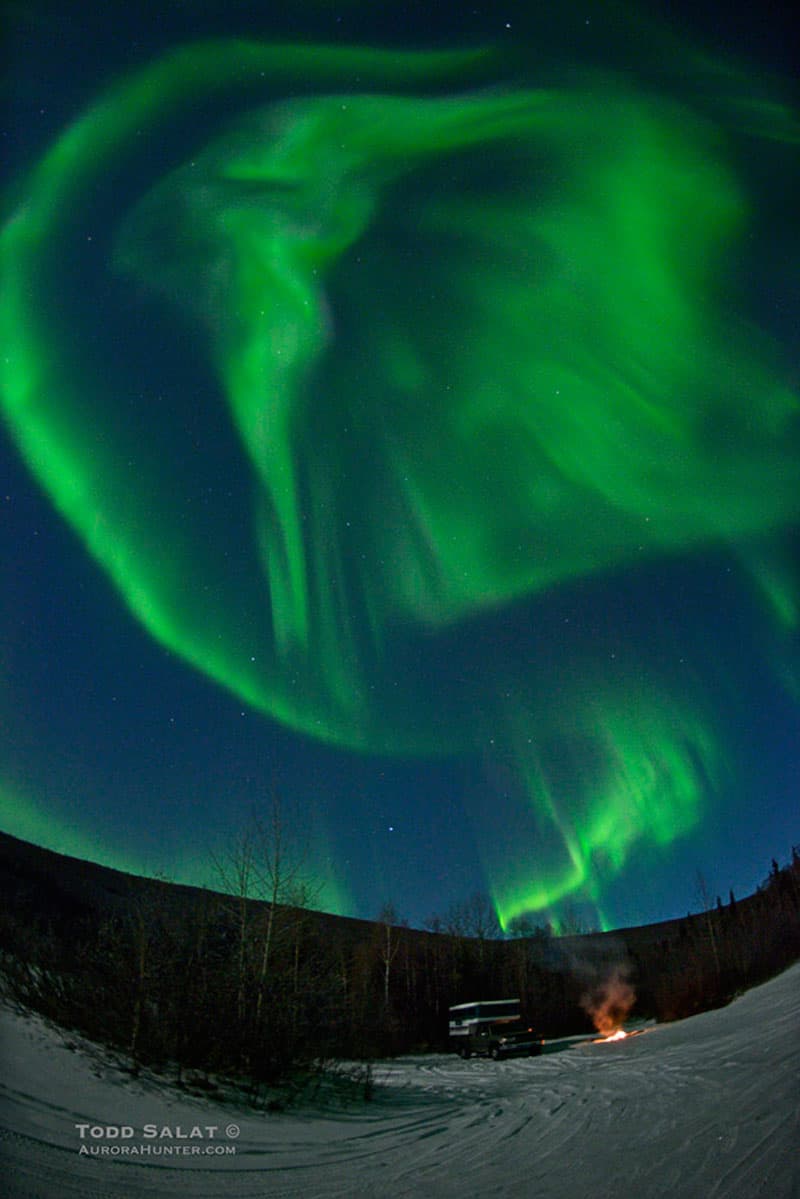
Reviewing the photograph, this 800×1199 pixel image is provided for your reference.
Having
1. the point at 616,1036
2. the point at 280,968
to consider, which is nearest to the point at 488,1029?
the point at 616,1036

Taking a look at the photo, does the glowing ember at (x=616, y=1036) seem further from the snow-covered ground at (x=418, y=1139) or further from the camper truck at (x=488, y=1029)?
the snow-covered ground at (x=418, y=1139)

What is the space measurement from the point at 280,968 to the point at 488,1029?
3925 millimetres

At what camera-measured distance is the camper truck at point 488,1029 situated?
7309 mm

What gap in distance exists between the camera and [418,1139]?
3889 millimetres

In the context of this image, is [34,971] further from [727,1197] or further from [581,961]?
[581,961]

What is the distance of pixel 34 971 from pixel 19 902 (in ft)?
9.45

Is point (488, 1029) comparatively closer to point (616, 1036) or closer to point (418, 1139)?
point (616, 1036)

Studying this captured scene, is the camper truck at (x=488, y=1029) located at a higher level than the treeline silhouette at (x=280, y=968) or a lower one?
lower

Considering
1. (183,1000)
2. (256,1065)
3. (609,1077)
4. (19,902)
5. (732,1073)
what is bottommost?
(609,1077)

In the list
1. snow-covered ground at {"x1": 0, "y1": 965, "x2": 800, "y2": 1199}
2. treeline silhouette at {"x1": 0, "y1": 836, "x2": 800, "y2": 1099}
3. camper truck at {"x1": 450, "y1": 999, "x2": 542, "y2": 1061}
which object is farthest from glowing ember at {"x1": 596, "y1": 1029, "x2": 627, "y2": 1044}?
snow-covered ground at {"x1": 0, "y1": 965, "x2": 800, "y2": 1199}

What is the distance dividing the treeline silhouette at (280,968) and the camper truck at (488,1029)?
15 cm

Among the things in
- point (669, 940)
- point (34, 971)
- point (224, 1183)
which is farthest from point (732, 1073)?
point (34, 971)

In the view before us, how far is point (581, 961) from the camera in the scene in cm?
952

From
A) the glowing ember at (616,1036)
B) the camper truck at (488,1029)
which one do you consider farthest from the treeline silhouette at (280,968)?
the glowing ember at (616,1036)
